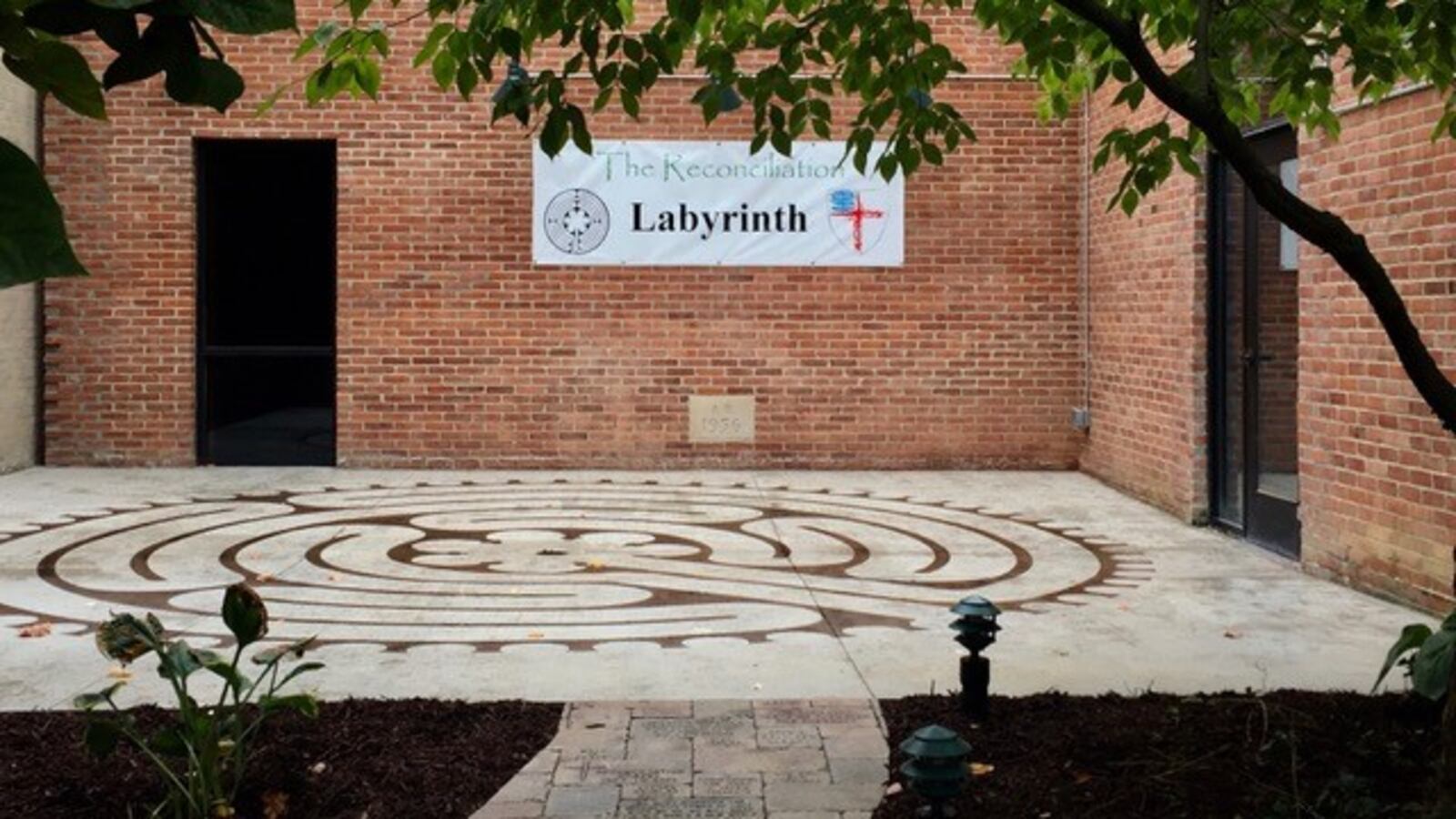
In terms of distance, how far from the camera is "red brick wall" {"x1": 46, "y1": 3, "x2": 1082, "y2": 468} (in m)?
12.1

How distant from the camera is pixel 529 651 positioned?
5.71 metres

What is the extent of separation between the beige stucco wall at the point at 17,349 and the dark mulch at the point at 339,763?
8047 millimetres

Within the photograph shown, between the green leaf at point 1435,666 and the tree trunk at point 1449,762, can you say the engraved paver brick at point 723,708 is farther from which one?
the tree trunk at point 1449,762

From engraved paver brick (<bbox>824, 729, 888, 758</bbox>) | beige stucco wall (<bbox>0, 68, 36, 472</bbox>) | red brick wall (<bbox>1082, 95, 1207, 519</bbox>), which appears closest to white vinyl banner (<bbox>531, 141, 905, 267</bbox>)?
red brick wall (<bbox>1082, 95, 1207, 519</bbox>)

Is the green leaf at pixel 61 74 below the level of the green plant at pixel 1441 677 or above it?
above

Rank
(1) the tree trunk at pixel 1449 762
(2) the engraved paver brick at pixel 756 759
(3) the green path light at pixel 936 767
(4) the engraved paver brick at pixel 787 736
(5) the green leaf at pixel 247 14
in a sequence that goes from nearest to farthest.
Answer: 1. (5) the green leaf at pixel 247 14
2. (1) the tree trunk at pixel 1449 762
3. (3) the green path light at pixel 936 767
4. (2) the engraved paver brick at pixel 756 759
5. (4) the engraved paver brick at pixel 787 736

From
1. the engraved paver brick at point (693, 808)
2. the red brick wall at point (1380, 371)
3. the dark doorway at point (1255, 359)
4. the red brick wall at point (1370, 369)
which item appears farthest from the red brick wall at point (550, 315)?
the engraved paver brick at point (693, 808)

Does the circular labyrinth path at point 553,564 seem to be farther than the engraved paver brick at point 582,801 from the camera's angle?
Yes

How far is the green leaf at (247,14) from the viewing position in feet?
3.03

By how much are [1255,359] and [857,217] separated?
4.37 metres

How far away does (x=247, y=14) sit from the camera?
3.05ft

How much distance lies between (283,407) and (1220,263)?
7.83 metres

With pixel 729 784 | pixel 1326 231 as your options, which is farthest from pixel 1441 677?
pixel 729 784

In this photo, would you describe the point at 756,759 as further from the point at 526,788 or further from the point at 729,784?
the point at 526,788
